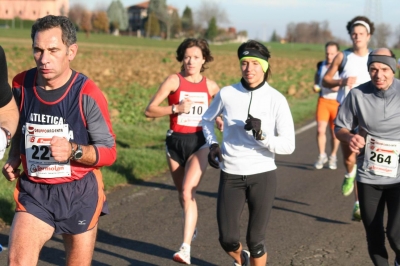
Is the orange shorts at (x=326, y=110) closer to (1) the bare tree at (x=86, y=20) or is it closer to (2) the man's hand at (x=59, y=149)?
(2) the man's hand at (x=59, y=149)

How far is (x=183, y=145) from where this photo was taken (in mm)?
7160

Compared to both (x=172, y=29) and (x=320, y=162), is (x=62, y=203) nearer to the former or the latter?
(x=320, y=162)

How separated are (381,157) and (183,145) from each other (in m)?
2.23

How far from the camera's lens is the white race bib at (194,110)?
7.28 meters

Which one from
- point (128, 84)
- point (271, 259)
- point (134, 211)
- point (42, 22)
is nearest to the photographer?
point (42, 22)

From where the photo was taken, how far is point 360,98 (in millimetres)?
5777

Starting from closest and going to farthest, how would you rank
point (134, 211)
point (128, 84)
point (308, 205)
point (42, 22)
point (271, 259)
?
point (42, 22) → point (271, 259) → point (134, 211) → point (308, 205) → point (128, 84)

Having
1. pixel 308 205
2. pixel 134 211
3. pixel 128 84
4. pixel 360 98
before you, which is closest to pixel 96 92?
pixel 360 98

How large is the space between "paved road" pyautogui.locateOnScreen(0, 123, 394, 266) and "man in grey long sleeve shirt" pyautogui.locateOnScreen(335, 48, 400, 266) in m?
1.01

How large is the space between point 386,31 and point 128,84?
1924 inches

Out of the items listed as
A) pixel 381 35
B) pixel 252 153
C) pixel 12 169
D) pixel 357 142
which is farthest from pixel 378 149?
pixel 381 35

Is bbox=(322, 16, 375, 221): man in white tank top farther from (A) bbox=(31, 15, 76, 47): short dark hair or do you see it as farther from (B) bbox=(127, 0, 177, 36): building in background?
(B) bbox=(127, 0, 177, 36): building in background

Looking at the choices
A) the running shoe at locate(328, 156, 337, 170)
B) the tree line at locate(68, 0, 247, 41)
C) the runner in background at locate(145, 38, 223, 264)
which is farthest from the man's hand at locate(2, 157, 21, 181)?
the tree line at locate(68, 0, 247, 41)

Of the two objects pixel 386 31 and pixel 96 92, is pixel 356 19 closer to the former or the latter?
pixel 96 92
